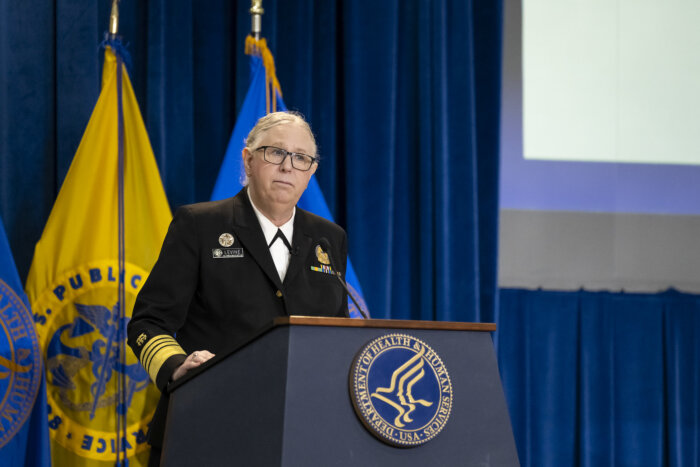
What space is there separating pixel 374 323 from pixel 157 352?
1.87ft

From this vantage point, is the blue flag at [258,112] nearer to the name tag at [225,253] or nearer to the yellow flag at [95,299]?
the yellow flag at [95,299]

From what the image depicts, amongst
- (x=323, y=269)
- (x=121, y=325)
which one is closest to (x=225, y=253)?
(x=323, y=269)

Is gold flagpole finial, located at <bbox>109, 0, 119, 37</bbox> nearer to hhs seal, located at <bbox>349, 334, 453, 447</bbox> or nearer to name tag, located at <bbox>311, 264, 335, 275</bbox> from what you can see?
name tag, located at <bbox>311, 264, 335, 275</bbox>

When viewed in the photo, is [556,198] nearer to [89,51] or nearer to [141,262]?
[141,262]

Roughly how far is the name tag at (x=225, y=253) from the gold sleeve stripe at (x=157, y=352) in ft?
0.78

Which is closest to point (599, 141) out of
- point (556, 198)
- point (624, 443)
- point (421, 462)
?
point (556, 198)

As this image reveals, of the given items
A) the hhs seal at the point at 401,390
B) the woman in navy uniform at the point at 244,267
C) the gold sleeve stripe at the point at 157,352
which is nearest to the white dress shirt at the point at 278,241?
the woman in navy uniform at the point at 244,267

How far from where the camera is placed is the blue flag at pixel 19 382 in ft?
7.97

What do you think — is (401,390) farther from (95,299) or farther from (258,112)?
(258,112)

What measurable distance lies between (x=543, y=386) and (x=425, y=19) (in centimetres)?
175

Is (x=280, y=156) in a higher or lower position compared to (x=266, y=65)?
lower

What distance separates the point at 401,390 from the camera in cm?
125

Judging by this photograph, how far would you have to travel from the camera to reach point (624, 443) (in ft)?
11.4

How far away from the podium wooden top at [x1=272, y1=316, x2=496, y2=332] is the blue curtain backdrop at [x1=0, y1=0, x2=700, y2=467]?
1964 millimetres
